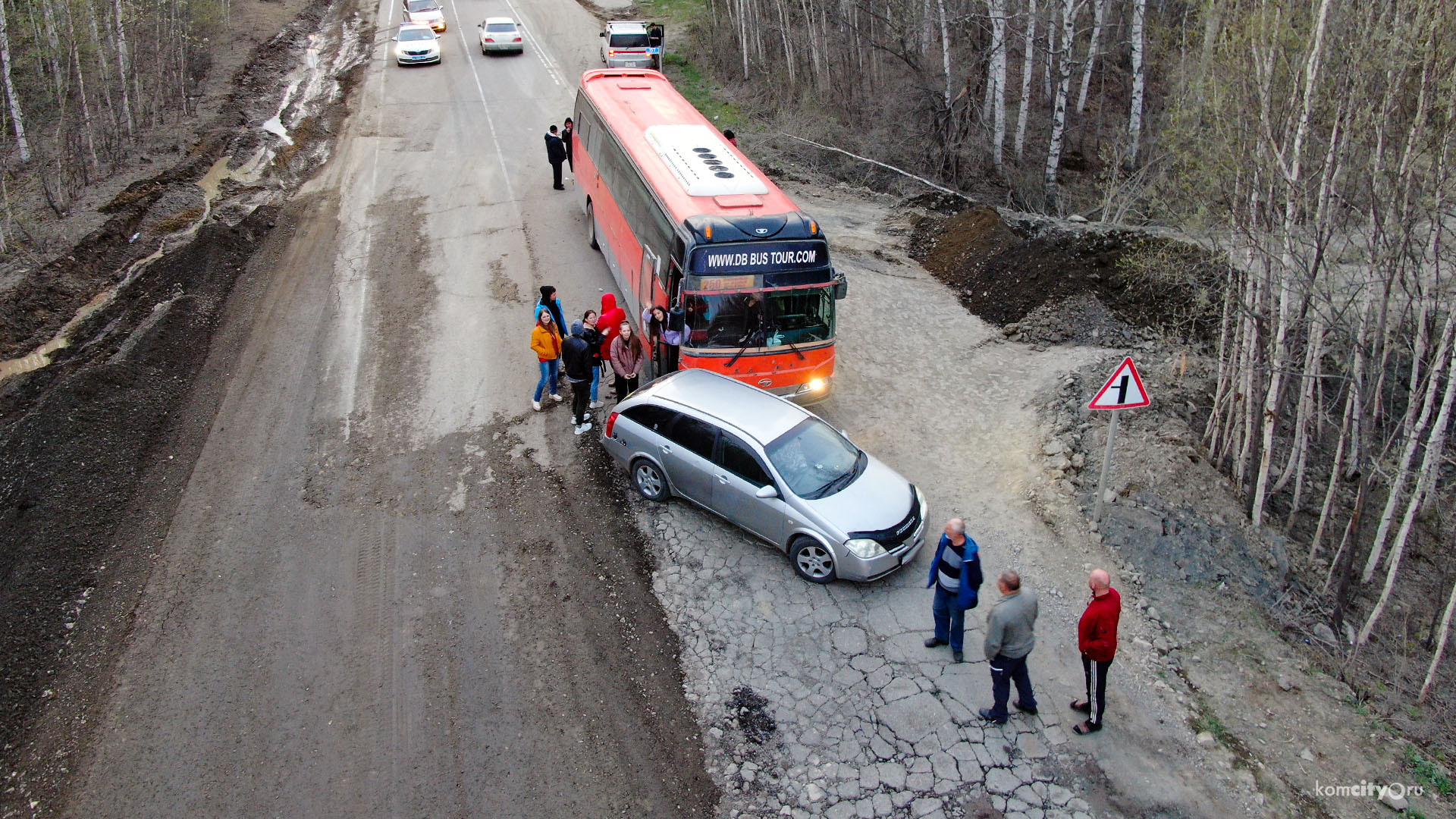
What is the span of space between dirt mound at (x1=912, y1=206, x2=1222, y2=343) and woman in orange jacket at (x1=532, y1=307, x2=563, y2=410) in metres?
7.77

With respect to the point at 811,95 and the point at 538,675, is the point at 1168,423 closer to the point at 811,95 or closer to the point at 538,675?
the point at 538,675

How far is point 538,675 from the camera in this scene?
7562 mm

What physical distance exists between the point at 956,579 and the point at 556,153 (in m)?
14.2

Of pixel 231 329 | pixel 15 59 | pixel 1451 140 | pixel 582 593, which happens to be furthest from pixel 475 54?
pixel 1451 140

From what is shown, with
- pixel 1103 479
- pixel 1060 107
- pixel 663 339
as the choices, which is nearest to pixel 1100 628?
pixel 1103 479

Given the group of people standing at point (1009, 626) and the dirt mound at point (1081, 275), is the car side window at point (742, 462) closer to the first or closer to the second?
the group of people standing at point (1009, 626)

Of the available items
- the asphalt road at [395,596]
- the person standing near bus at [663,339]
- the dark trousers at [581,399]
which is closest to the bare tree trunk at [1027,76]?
the asphalt road at [395,596]

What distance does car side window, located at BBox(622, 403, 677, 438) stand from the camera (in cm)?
952

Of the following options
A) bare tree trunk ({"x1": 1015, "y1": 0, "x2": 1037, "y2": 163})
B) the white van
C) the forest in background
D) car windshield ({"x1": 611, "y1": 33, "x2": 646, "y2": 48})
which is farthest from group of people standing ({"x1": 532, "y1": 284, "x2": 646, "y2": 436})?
car windshield ({"x1": 611, "y1": 33, "x2": 646, "y2": 48})

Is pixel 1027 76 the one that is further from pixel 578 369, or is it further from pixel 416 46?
pixel 416 46

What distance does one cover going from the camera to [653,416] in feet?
31.7

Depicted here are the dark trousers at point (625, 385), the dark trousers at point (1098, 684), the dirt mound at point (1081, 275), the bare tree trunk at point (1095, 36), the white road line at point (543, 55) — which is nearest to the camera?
the dark trousers at point (1098, 684)

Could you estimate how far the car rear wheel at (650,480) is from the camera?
31.9ft

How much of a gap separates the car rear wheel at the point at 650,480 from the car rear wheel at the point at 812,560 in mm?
1852
